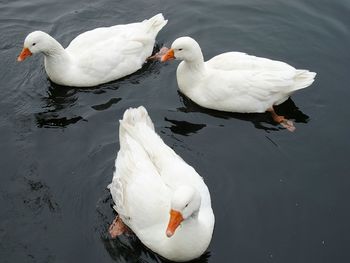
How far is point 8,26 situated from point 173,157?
19.2 ft

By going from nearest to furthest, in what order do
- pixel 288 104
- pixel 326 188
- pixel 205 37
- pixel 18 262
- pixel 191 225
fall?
pixel 191 225 < pixel 18 262 < pixel 326 188 < pixel 288 104 < pixel 205 37

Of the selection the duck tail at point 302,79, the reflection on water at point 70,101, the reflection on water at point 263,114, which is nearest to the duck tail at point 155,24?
the reflection on water at point 70,101

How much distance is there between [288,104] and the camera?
30.3ft

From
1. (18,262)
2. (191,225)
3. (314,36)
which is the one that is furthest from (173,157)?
(314,36)

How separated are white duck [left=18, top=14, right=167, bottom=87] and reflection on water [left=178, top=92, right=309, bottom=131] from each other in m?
1.31

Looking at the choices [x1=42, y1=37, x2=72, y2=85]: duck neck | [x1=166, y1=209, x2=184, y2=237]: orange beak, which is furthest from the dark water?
[x1=166, y1=209, x2=184, y2=237]: orange beak

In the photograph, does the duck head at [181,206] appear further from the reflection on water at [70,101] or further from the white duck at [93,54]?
the white duck at [93,54]

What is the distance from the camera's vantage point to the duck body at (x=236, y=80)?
859cm

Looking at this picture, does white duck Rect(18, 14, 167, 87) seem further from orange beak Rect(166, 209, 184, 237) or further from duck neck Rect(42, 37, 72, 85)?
orange beak Rect(166, 209, 184, 237)

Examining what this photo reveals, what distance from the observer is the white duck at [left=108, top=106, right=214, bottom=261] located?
A: 19.5 feet

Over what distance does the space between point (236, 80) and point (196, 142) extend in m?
1.22

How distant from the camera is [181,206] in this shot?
5.70m

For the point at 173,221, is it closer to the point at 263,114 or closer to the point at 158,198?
the point at 158,198

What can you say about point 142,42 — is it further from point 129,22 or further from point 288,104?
point 288,104
